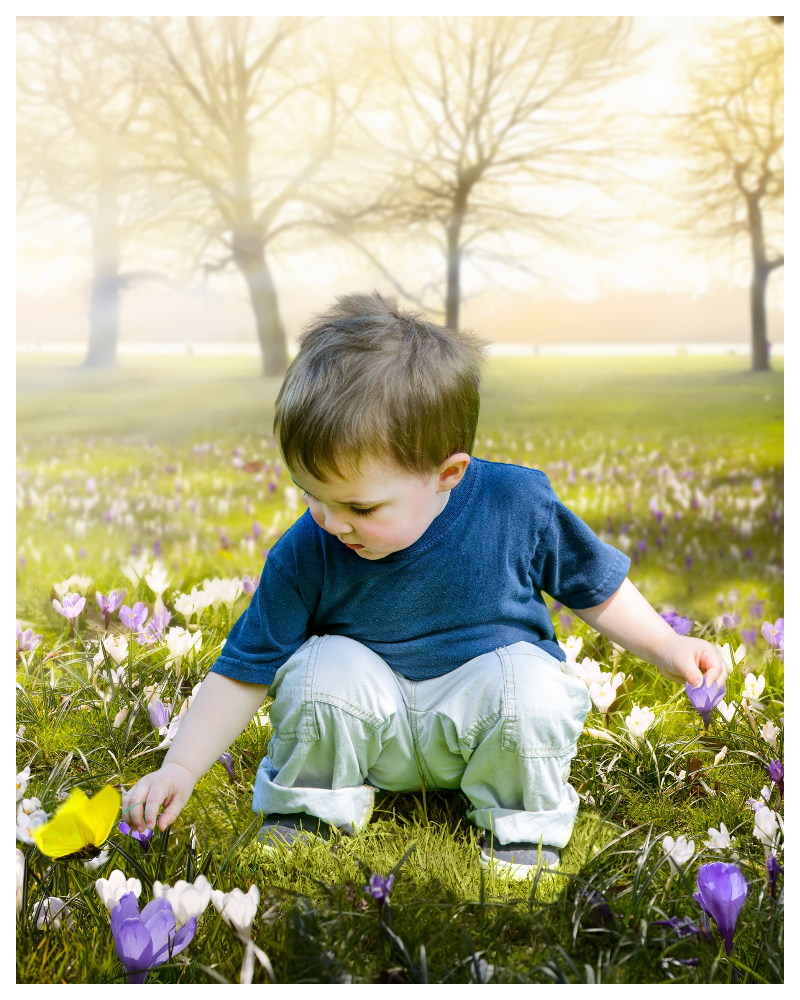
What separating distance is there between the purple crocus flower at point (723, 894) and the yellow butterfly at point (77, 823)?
984mm

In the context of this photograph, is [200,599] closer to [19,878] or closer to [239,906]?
[19,878]

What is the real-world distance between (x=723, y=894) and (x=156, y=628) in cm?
169

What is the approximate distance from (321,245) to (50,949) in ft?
14.3

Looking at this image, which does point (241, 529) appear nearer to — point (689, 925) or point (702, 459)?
point (702, 459)

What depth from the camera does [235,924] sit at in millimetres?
1419

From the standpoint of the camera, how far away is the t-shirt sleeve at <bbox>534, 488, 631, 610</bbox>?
2006 millimetres

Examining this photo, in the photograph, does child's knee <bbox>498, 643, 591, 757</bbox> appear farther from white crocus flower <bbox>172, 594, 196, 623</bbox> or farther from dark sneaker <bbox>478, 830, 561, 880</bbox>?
white crocus flower <bbox>172, 594, 196, 623</bbox>

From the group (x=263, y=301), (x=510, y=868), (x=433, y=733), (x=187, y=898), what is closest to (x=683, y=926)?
(x=510, y=868)

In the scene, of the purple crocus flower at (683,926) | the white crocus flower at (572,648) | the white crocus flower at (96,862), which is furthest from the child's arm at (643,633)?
the white crocus flower at (96,862)

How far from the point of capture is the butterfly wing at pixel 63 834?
1.47m

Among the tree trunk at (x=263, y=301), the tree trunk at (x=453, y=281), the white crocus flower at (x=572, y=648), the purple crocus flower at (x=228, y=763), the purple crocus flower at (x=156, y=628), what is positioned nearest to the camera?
the purple crocus flower at (x=228, y=763)

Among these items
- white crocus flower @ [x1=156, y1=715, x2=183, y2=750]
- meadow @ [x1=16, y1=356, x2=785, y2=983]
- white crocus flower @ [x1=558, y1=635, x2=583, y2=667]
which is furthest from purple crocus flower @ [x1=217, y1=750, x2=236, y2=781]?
white crocus flower @ [x1=558, y1=635, x2=583, y2=667]

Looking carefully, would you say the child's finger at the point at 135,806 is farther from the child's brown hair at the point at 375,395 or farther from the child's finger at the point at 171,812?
the child's brown hair at the point at 375,395

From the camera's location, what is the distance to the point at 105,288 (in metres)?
5.54
